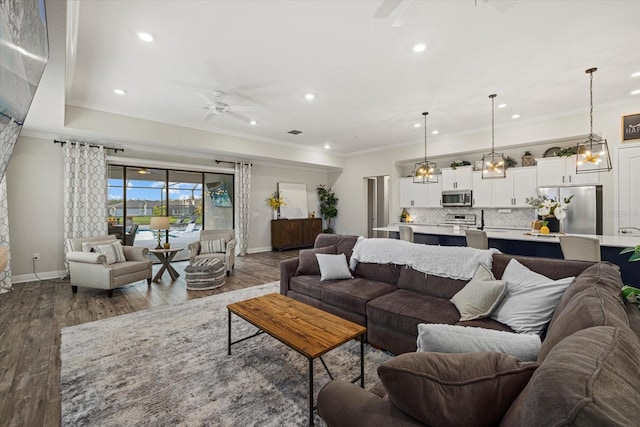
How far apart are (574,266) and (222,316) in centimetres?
337

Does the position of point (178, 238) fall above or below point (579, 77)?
below

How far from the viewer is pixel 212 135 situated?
5.84 meters

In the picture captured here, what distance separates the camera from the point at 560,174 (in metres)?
5.05

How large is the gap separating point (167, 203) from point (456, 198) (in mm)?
6687

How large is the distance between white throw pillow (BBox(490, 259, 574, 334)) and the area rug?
1029 millimetres

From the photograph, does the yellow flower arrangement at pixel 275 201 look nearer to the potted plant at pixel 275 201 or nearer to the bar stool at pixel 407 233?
the potted plant at pixel 275 201

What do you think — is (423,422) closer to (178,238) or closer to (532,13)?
(532,13)

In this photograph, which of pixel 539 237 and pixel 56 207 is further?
pixel 56 207

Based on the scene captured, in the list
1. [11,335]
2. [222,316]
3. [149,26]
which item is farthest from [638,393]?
[11,335]

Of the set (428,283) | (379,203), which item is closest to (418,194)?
(379,203)

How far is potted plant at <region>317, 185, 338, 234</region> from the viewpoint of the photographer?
9.04 metres

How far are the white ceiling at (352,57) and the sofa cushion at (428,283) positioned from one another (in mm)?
2276

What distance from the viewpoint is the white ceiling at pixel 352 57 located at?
2.41 metres

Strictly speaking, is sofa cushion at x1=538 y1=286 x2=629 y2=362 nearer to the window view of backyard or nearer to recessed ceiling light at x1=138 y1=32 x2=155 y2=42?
recessed ceiling light at x1=138 y1=32 x2=155 y2=42
